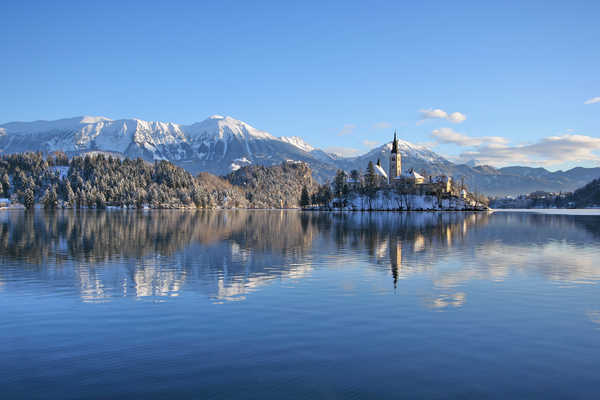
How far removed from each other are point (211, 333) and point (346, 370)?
278 inches

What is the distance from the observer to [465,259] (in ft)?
141

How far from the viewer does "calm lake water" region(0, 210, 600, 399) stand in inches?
521

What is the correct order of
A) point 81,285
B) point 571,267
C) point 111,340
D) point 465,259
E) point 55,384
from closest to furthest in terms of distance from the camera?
point 55,384, point 111,340, point 81,285, point 571,267, point 465,259

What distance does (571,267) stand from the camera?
3866cm

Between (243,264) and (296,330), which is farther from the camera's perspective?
(243,264)

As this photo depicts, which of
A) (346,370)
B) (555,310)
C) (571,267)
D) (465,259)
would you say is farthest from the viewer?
(465,259)

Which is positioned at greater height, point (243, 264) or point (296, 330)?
point (243, 264)

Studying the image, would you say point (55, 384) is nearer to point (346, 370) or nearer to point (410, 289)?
point (346, 370)

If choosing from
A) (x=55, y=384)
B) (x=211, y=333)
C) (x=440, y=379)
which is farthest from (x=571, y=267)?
(x=55, y=384)

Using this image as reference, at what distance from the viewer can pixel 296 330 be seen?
1881 centimetres

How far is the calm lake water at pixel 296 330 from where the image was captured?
13227 mm

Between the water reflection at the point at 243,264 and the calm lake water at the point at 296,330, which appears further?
the water reflection at the point at 243,264

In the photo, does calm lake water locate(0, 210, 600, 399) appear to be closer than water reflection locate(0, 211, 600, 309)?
Yes

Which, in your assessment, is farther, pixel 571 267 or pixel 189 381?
pixel 571 267
